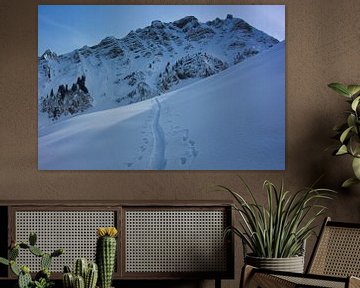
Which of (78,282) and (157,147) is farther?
(157,147)

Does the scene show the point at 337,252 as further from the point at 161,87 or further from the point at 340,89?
the point at 161,87

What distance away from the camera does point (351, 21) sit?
18.5 ft

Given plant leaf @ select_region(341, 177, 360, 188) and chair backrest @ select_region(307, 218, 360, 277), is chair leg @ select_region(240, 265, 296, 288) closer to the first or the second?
chair backrest @ select_region(307, 218, 360, 277)

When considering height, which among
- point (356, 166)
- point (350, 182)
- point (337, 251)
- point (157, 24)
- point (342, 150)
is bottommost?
point (337, 251)

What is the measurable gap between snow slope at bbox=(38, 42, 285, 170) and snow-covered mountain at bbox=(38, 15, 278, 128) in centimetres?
12

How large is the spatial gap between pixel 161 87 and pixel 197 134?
0.43 m

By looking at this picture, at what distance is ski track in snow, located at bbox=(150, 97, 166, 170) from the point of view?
561cm

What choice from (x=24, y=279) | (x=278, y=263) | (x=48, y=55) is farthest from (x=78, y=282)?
(x=48, y=55)

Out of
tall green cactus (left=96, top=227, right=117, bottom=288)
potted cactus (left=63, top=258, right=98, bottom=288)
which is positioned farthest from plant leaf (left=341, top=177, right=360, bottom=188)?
potted cactus (left=63, top=258, right=98, bottom=288)

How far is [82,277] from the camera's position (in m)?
3.79

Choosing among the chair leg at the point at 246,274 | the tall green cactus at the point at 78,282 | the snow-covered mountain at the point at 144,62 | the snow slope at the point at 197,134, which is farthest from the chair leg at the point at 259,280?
the snow-covered mountain at the point at 144,62

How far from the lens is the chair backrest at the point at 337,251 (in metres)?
4.44

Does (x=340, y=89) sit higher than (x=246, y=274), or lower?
higher

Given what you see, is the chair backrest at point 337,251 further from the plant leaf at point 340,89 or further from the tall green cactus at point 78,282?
the tall green cactus at point 78,282
